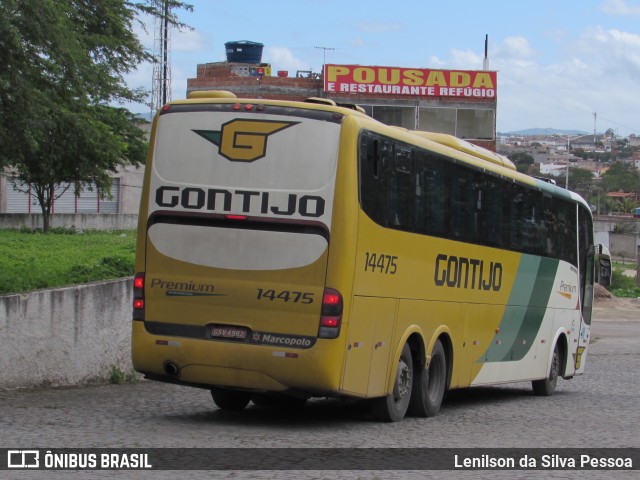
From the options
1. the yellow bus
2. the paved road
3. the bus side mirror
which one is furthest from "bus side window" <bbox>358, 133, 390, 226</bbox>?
the bus side mirror

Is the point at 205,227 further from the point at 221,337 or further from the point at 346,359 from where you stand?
the point at 346,359

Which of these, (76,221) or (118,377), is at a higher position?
(76,221)

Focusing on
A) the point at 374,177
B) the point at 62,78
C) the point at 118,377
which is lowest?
the point at 118,377

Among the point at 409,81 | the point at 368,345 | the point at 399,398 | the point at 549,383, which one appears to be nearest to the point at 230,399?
the point at 399,398

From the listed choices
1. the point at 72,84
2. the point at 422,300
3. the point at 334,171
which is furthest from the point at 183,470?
the point at 72,84

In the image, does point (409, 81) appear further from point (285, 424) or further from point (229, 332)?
point (229, 332)

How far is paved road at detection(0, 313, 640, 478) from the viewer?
32.9ft

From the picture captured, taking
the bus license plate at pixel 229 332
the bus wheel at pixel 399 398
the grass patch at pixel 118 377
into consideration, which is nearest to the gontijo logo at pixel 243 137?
the bus license plate at pixel 229 332

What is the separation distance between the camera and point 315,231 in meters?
11.2

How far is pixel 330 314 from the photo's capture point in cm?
1116

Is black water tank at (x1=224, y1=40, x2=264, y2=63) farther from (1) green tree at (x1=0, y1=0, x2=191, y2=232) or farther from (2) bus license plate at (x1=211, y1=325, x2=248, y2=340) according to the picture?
(2) bus license plate at (x1=211, y1=325, x2=248, y2=340)

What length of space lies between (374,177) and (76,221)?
130 feet

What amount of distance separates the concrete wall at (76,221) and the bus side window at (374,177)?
31.1 metres

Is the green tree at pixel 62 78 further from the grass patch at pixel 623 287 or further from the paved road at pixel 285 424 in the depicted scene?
Answer: the grass patch at pixel 623 287
